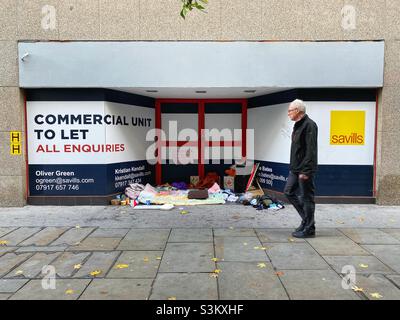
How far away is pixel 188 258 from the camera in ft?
15.3

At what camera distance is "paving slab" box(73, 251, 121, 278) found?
4.13 m

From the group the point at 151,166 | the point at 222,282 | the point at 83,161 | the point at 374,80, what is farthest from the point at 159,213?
the point at 374,80

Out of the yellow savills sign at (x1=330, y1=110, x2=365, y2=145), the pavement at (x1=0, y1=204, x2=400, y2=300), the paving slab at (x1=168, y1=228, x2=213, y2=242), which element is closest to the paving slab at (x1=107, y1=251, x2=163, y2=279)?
the pavement at (x1=0, y1=204, x2=400, y2=300)

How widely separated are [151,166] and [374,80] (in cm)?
596

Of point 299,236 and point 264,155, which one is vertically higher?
point 264,155

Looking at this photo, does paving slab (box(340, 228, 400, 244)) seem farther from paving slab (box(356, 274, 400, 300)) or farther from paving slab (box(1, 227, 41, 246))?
paving slab (box(1, 227, 41, 246))

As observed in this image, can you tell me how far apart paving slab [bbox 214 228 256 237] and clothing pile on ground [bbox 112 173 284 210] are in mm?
1789

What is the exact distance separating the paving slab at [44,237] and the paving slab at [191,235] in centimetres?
185

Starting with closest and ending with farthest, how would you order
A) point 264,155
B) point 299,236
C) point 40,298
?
point 40,298 < point 299,236 < point 264,155

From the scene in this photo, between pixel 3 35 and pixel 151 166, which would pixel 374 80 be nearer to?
pixel 151 166

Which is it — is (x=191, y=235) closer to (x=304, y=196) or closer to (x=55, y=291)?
(x=304, y=196)

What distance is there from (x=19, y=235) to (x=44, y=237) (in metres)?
0.48

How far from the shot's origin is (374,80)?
776 cm

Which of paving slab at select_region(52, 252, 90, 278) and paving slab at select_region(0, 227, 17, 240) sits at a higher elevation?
paving slab at select_region(0, 227, 17, 240)
